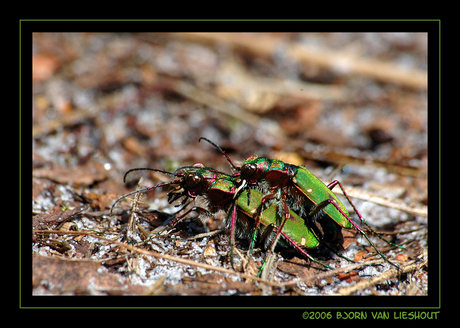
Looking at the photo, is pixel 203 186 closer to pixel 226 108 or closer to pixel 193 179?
pixel 193 179

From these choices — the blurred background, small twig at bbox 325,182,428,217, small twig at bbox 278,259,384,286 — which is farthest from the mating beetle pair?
the blurred background

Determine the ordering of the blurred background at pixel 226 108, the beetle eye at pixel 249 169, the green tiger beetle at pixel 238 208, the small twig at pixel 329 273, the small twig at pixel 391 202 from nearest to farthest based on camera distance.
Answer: the small twig at pixel 329 273 < the green tiger beetle at pixel 238 208 < the beetle eye at pixel 249 169 < the small twig at pixel 391 202 < the blurred background at pixel 226 108

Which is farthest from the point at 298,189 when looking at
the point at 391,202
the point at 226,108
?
the point at 226,108

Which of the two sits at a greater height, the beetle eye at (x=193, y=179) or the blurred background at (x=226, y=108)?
the blurred background at (x=226, y=108)

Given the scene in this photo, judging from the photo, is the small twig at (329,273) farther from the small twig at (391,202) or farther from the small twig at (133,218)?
Result: the small twig at (133,218)

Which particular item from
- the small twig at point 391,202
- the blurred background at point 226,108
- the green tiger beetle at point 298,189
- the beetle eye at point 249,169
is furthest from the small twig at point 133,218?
the small twig at point 391,202

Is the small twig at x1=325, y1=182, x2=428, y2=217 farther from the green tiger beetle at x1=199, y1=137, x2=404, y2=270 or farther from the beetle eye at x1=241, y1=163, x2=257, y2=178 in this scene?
the beetle eye at x1=241, y1=163, x2=257, y2=178

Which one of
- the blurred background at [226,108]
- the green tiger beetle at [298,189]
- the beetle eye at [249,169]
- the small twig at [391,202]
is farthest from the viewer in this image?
the blurred background at [226,108]

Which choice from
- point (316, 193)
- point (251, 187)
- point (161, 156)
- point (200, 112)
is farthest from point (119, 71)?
point (316, 193)
